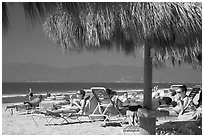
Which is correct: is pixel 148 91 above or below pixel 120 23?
below

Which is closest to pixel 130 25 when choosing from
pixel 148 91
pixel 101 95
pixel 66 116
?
pixel 148 91

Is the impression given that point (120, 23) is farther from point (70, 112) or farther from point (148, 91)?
point (70, 112)

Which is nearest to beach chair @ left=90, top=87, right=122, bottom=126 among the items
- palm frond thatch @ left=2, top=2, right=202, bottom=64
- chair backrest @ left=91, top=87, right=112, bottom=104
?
chair backrest @ left=91, top=87, right=112, bottom=104

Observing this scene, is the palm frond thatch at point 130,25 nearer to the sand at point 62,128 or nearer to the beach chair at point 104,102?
the sand at point 62,128

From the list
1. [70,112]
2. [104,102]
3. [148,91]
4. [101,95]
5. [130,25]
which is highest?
[130,25]

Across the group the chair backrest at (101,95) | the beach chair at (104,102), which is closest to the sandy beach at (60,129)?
the beach chair at (104,102)

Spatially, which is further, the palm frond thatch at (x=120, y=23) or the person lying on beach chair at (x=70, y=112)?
the person lying on beach chair at (x=70, y=112)

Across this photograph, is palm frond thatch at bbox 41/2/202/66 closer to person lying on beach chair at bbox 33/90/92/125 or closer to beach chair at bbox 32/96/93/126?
person lying on beach chair at bbox 33/90/92/125

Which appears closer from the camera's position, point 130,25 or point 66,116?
point 130,25

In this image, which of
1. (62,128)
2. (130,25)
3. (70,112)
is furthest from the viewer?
(70,112)

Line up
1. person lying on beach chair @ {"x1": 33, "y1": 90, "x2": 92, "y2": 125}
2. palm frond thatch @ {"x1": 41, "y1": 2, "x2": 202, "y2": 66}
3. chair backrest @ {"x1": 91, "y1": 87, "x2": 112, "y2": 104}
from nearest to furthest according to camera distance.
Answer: palm frond thatch @ {"x1": 41, "y1": 2, "x2": 202, "y2": 66} → person lying on beach chair @ {"x1": 33, "y1": 90, "x2": 92, "y2": 125} → chair backrest @ {"x1": 91, "y1": 87, "x2": 112, "y2": 104}

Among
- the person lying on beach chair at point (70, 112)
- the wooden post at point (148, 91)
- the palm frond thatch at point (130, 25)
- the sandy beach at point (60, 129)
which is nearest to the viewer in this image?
the palm frond thatch at point (130, 25)

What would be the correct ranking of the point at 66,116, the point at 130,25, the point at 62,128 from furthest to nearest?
the point at 66,116, the point at 62,128, the point at 130,25

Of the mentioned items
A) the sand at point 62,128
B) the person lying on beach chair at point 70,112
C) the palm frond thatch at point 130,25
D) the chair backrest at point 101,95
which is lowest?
the sand at point 62,128
